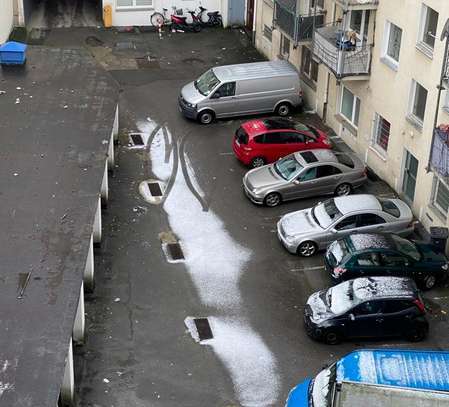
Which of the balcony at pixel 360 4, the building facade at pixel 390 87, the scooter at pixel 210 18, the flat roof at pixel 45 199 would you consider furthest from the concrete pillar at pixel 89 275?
the scooter at pixel 210 18

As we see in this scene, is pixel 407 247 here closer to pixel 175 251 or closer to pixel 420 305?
pixel 420 305

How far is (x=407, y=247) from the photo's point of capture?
24.8 metres

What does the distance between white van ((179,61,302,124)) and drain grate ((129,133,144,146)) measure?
7.47 ft

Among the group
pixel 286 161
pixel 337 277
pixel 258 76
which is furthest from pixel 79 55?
pixel 337 277

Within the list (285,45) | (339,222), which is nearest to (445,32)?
(339,222)

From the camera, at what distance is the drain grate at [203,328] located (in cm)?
2275

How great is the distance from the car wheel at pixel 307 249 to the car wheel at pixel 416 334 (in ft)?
14.4

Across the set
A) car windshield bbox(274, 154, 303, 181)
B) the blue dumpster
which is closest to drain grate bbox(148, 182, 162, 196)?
car windshield bbox(274, 154, 303, 181)

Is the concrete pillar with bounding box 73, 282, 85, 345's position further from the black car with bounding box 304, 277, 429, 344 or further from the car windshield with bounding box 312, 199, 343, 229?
the car windshield with bounding box 312, 199, 343, 229

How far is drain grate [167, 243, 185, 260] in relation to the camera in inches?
1022

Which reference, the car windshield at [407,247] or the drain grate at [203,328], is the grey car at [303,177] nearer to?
the car windshield at [407,247]

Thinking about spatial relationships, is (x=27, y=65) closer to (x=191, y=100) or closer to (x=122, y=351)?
(x=191, y=100)

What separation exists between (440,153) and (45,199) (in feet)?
35.0

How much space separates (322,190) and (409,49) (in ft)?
17.0
